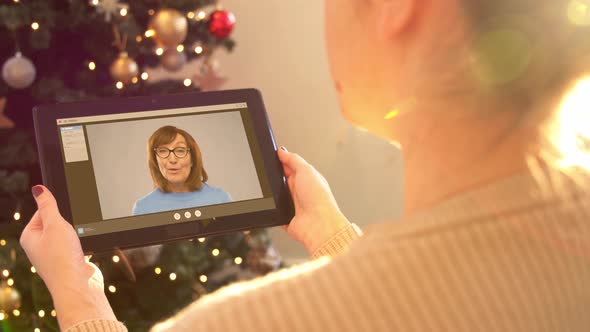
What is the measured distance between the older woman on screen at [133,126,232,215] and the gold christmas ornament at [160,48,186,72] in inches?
37.7

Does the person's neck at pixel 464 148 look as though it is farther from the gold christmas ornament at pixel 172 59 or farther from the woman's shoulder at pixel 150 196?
the gold christmas ornament at pixel 172 59

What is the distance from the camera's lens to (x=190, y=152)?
1.24m

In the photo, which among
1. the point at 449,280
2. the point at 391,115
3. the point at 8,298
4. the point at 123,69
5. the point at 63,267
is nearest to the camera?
the point at 449,280

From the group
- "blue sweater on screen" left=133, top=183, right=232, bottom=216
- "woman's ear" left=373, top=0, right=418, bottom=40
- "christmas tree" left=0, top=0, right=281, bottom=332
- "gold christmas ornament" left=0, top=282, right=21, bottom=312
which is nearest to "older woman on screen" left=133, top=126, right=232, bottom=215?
"blue sweater on screen" left=133, top=183, right=232, bottom=216

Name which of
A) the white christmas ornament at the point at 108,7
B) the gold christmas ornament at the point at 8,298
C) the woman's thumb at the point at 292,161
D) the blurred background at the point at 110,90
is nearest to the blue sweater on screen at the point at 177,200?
the woman's thumb at the point at 292,161

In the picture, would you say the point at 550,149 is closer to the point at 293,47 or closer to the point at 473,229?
the point at 473,229

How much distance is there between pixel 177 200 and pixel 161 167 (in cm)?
8

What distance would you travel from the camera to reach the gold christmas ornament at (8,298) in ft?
6.12

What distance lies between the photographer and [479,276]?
45cm

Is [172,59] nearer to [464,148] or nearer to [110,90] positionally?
[110,90]

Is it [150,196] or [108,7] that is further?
[108,7]

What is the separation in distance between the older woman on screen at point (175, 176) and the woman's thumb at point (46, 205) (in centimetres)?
13

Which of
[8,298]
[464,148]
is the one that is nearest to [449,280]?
[464,148]

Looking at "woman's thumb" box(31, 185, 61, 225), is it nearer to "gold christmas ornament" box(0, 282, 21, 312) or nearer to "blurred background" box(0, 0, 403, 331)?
"blurred background" box(0, 0, 403, 331)
